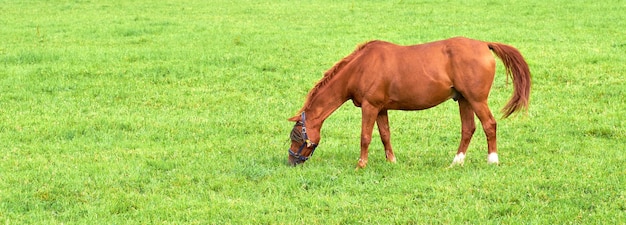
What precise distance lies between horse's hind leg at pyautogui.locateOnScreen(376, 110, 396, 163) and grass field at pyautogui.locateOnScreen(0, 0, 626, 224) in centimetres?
14

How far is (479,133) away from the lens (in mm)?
12469

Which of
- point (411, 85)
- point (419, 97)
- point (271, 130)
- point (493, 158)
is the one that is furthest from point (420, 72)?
point (271, 130)

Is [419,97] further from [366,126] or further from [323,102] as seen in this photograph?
[323,102]

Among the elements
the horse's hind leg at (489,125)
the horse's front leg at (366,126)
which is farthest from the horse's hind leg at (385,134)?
the horse's hind leg at (489,125)

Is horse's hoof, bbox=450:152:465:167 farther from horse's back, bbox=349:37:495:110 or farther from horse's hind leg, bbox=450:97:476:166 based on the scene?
horse's back, bbox=349:37:495:110

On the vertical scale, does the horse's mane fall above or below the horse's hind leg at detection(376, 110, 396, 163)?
above

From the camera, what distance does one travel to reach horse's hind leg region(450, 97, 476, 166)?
34.0 feet

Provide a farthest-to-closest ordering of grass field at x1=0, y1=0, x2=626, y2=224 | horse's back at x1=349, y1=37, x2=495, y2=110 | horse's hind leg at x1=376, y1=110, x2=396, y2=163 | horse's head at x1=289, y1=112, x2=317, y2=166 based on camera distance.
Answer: horse's hind leg at x1=376, y1=110, x2=396, y2=163 < horse's head at x1=289, y1=112, x2=317, y2=166 < horse's back at x1=349, y1=37, x2=495, y2=110 < grass field at x1=0, y1=0, x2=626, y2=224

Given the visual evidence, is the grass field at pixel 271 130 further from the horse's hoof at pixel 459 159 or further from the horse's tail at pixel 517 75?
the horse's tail at pixel 517 75

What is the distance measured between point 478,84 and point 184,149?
14.1ft

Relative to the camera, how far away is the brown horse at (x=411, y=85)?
10016 mm

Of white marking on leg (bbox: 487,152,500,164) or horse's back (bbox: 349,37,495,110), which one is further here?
white marking on leg (bbox: 487,152,500,164)

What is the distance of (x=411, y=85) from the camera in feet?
33.1

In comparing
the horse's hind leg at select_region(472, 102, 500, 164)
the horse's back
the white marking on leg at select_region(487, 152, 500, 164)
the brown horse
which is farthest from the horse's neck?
the white marking on leg at select_region(487, 152, 500, 164)
